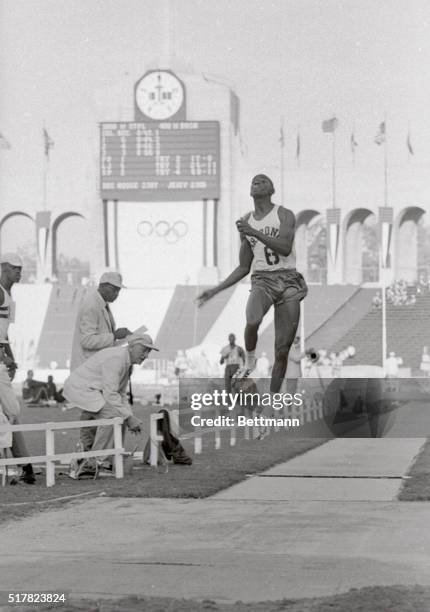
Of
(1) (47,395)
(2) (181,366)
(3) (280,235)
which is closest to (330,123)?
(3) (280,235)

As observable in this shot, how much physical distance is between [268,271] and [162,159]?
7133 cm

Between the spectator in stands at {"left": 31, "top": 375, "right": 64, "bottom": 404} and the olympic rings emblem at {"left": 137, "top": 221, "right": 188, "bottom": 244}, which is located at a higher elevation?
the olympic rings emblem at {"left": 137, "top": 221, "right": 188, "bottom": 244}

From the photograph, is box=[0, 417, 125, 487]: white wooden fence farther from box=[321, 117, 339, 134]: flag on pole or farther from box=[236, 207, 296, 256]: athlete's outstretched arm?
box=[236, 207, 296, 256]: athlete's outstretched arm

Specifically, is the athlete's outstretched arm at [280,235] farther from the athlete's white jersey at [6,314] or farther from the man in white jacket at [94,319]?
the man in white jacket at [94,319]

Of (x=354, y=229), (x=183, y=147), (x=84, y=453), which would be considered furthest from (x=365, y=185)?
(x=84, y=453)

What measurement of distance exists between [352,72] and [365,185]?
71.5m

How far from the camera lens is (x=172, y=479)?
13.0 metres

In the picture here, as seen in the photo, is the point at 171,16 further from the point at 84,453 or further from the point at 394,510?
the point at 84,453

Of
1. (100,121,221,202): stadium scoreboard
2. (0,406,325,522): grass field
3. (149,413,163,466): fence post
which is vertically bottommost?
(0,406,325,522): grass field

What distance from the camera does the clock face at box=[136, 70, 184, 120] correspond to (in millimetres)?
78562

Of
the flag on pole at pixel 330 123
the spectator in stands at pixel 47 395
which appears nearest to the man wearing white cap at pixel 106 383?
the flag on pole at pixel 330 123

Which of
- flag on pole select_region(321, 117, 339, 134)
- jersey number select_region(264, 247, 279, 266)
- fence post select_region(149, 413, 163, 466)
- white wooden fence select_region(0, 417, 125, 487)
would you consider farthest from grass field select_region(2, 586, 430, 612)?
fence post select_region(149, 413, 163, 466)

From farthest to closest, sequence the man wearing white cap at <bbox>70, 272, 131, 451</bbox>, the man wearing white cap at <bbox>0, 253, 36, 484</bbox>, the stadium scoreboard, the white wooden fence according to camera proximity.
Answer: the stadium scoreboard
the white wooden fence
the man wearing white cap at <bbox>70, 272, 131, 451</bbox>
the man wearing white cap at <bbox>0, 253, 36, 484</bbox>

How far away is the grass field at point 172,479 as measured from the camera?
1120cm
